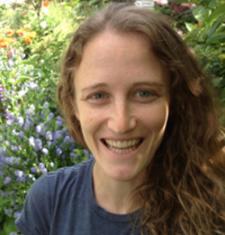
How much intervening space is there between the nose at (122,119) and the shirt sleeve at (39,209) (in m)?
0.46

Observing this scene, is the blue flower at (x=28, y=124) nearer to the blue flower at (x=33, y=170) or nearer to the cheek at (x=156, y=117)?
the blue flower at (x=33, y=170)

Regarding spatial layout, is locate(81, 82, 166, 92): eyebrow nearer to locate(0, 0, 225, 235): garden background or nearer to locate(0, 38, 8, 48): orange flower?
locate(0, 0, 225, 235): garden background

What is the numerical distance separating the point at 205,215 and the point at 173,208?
0.38 feet

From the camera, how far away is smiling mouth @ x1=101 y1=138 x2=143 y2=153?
1.66 meters

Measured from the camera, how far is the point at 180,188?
1.86m

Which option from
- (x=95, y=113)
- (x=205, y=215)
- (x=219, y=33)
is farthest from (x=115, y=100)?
(x=219, y=33)

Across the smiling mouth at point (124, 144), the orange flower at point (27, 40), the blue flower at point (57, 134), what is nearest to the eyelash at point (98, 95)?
the smiling mouth at point (124, 144)

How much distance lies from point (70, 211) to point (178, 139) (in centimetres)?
45

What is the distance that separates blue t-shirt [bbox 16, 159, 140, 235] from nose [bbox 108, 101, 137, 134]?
1.18ft

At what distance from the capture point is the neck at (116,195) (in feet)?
6.08

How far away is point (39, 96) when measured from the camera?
12.7ft

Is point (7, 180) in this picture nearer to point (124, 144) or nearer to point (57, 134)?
point (57, 134)

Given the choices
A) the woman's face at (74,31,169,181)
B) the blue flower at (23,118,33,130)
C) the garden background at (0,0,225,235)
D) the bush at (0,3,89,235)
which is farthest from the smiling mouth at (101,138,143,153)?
the blue flower at (23,118,33,130)

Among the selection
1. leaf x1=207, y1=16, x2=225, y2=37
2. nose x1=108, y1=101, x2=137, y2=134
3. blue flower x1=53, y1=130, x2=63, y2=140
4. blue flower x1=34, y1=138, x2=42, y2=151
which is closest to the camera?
nose x1=108, y1=101, x2=137, y2=134
